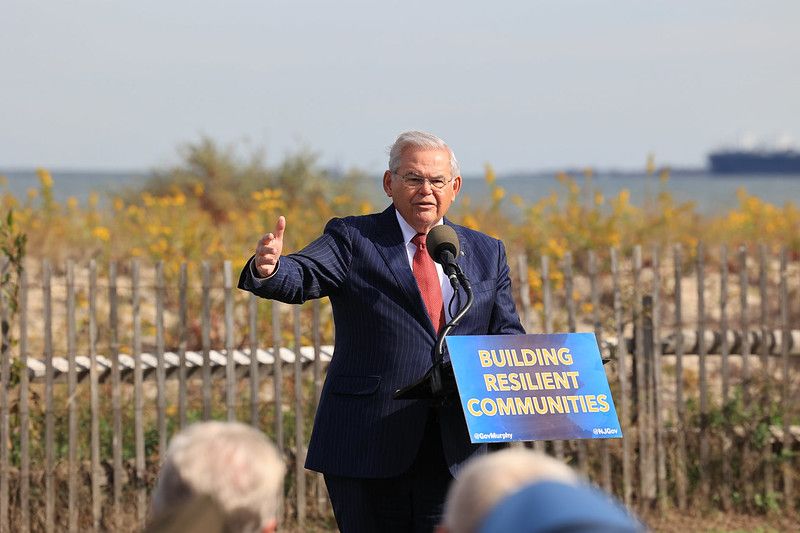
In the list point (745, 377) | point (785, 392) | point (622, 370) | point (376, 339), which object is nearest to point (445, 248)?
point (376, 339)

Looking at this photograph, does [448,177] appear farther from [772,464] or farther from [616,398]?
[772,464]

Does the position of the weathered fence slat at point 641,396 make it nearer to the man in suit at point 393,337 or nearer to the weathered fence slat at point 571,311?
the weathered fence slat at point 571,311

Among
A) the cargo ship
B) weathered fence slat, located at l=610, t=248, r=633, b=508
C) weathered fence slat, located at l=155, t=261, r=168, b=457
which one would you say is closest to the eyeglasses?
weathered fence slat, located at l=155, t=261, r=168, b=457

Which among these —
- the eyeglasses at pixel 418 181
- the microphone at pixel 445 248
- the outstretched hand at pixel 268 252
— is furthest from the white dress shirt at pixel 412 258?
the outstretched hand at pixel 268 252

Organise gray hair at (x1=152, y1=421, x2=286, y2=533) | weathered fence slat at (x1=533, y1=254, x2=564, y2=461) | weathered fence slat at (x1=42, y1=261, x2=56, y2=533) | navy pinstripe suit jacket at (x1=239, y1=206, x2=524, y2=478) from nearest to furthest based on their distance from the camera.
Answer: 1. gray hair at (x1=152, y1=421, x2=286, y2=533)
2. navy pinstripe suit jacket at (x1=239, y1=206, x2=524, y2=478)
3. weathered fence slat at (x1=42, y1=261, x2=56, y2=533)
4. weathered fence slat at (x1=533, y1=254, x2=564, y2=461)

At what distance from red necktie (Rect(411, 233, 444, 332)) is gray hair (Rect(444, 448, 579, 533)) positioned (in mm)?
2394

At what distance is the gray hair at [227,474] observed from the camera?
2.18 meters

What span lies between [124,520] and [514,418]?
12.9 ft

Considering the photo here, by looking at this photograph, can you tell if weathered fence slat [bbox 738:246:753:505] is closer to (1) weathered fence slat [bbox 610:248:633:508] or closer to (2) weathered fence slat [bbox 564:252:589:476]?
(1) weathered fence slat [bbox 610:248:633:508]

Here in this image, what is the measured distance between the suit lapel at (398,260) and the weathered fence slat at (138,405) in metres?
2.74

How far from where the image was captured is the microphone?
4.00 meters

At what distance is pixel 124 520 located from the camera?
7.00 meters

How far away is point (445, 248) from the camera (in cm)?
405


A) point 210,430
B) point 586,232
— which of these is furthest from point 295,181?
point 210,430
